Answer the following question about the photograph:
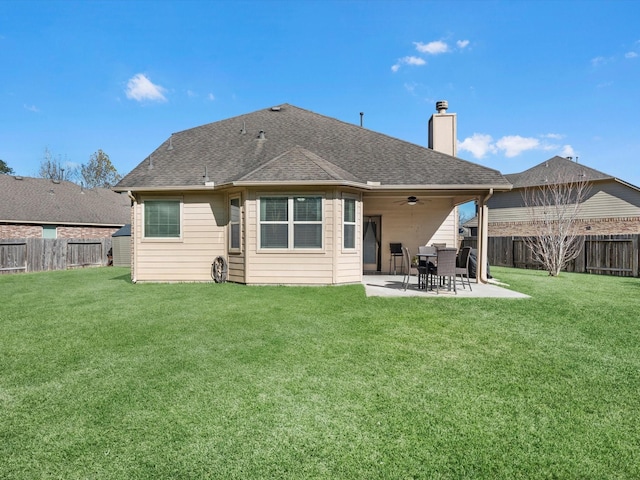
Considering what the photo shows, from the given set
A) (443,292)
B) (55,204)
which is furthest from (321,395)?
(55,204)

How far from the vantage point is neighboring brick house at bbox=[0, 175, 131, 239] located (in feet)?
59.3

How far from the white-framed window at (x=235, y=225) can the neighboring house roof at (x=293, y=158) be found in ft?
2.26

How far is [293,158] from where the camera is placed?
9.38 meters

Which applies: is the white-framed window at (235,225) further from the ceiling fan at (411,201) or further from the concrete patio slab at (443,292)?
the ceiling fan at (411,201)

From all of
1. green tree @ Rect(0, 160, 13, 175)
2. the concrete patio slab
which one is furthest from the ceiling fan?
green tree @ Rect(0, 160, 13, 175)

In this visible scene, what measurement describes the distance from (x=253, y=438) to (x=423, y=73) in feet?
48.6

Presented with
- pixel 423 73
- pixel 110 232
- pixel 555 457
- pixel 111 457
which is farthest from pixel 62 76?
pixel 555 457

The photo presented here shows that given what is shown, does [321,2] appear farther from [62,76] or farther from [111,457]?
[62,76]

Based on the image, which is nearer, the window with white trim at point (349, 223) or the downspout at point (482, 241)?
the window with white trim at point (349, 223)

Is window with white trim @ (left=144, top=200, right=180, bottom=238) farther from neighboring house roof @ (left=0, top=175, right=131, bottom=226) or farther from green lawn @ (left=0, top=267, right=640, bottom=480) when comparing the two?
neighboring house roof @ (left=0, top=175, right=131, bottom=226)

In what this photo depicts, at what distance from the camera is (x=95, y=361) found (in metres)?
3.76

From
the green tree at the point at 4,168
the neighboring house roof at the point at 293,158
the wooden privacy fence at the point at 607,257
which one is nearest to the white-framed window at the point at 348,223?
the neighboring house roof at the point at 293,158

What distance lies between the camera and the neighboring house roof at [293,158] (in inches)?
358

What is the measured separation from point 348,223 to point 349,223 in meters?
0.04
